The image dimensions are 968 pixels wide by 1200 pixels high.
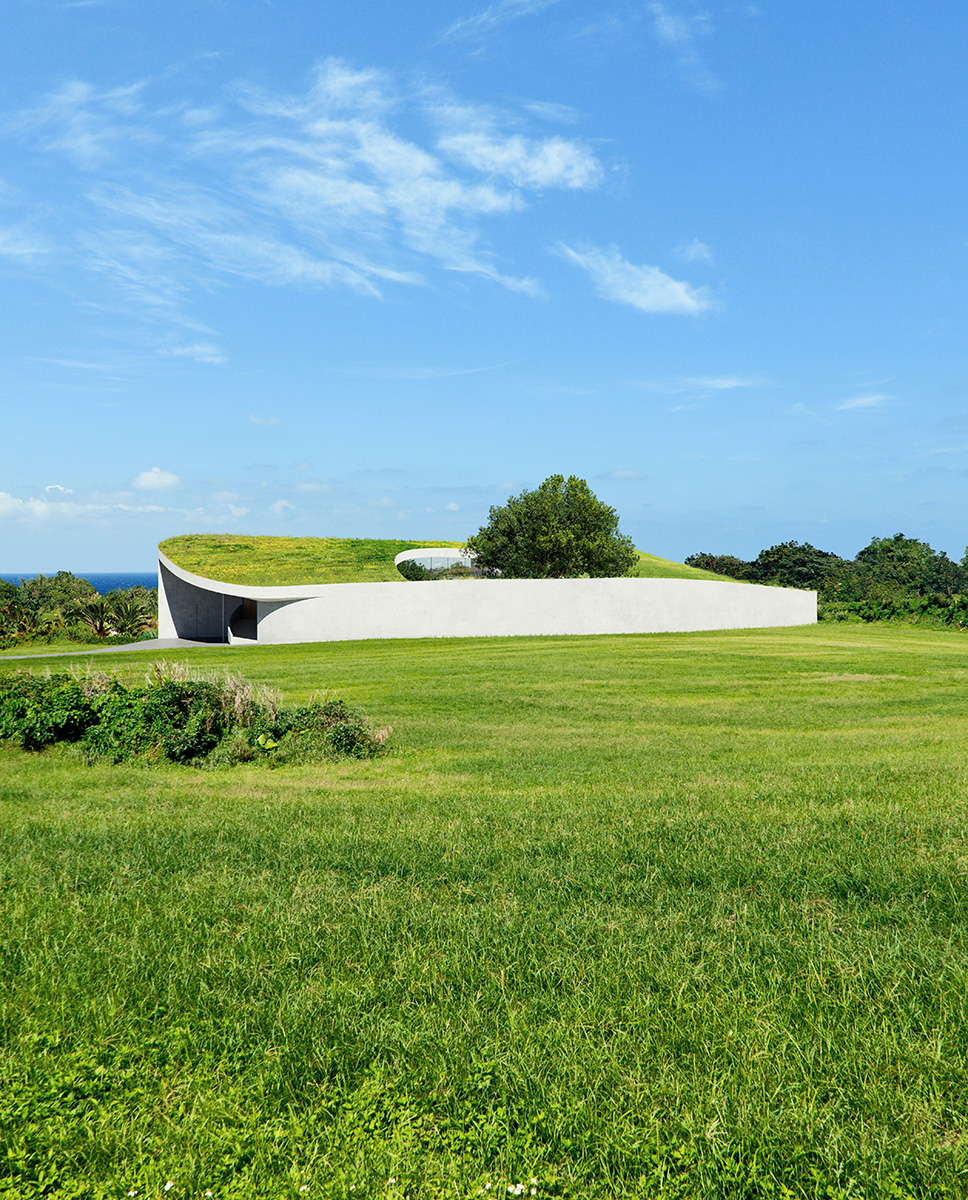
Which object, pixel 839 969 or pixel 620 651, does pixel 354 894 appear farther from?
pixel 620 651

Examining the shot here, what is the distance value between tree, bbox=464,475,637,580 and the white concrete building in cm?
871

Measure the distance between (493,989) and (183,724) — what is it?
735cm

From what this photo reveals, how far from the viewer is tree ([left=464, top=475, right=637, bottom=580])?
38.1 metres

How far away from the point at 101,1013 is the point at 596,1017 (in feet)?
7.01

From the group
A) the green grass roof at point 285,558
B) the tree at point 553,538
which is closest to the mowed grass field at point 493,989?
the green grass roof at point 285,558

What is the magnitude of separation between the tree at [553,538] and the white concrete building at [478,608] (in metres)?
8.71

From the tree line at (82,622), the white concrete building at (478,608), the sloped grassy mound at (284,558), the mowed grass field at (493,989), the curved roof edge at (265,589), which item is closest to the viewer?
the mowed grass field at (493,989)

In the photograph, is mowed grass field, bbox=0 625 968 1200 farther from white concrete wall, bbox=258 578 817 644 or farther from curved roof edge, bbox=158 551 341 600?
white concrete wall, bbox=258 578 817 644

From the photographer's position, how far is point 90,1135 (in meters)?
2.75

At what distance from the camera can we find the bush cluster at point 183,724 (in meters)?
9.38

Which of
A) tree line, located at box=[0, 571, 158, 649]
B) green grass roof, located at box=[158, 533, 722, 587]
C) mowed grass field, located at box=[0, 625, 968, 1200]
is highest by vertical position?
green grass roof, located at box=[158, 533, 722, 587]

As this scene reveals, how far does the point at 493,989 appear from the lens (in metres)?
3.51

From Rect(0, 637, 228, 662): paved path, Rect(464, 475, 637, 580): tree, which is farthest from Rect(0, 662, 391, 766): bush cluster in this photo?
Rect(464, 475, 637, 580): tree

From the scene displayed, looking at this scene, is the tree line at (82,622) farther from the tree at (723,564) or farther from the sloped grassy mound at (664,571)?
the tree at (723,564)
